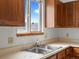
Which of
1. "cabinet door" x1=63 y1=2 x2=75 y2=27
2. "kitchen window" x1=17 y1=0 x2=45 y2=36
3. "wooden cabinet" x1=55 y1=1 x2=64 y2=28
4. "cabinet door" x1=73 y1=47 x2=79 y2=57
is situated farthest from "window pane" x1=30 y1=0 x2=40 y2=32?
"cabinet door" x1=73 y1=47 x2=79 y2=57

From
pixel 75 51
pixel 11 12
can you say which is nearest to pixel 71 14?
pixel 75 51

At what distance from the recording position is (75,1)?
11.0 ft

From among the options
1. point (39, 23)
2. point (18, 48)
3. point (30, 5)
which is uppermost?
point (30, 5)

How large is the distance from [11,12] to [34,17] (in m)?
1.48

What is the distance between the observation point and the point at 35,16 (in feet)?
9.92

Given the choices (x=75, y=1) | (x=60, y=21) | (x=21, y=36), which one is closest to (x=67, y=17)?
(x=60, y=21)

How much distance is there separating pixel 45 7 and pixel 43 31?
0.67m

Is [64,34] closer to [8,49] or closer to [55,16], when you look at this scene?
[55,16]

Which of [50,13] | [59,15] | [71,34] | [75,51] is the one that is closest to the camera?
[75,51]

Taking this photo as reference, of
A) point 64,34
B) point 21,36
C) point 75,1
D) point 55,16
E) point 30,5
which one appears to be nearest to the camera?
point 21,36

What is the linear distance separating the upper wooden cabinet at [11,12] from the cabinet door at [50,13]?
153 centimetres

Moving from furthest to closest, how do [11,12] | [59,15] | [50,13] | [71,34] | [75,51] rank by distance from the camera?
[71,34]
[59,15]
[50,13]
[75,51]
[11,12]

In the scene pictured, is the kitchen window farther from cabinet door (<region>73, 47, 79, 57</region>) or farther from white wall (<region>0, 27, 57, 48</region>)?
cabinet door (<region>73, 47, 79, 57</region>)

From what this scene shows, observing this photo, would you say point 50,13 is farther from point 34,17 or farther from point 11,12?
point 11,12
